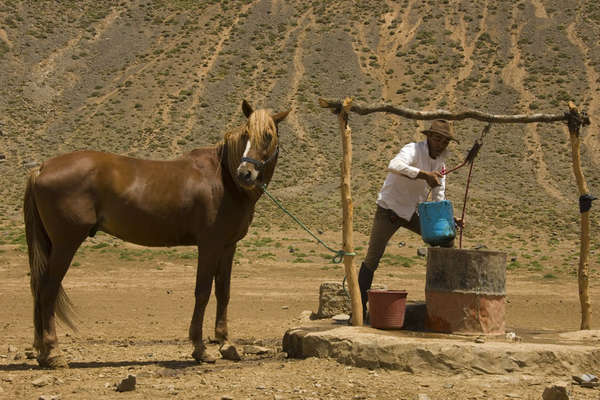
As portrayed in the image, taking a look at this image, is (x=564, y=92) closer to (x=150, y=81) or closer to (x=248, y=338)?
(x=150, y=81)

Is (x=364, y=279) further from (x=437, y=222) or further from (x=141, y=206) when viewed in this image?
→ (x=141, y=206)

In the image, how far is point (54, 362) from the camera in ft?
24.0

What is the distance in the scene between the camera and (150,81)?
145 feet

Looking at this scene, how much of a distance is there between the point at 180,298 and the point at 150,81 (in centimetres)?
3178

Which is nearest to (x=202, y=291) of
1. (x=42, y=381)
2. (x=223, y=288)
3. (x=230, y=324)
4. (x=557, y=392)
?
(x=223, y=288)

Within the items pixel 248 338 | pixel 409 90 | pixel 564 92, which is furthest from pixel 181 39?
pixel 248 338

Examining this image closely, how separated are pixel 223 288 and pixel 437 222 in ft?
8.07

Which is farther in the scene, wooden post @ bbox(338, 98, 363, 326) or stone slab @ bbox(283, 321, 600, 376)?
wooden post @ bbox(338, 98, 363, 326)

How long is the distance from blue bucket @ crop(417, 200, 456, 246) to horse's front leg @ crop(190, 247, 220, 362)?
7.03 feet

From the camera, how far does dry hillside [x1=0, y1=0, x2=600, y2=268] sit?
3425 cm

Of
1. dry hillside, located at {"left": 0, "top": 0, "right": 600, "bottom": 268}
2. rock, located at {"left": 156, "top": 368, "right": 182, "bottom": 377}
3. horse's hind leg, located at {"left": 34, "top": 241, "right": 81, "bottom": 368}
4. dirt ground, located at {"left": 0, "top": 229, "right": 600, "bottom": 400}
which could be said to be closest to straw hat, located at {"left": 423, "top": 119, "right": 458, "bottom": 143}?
dirt ground, located at {"left": 0, "top": 229, "right": 600, "bottom": 400}

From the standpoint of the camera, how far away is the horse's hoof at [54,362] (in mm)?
7312

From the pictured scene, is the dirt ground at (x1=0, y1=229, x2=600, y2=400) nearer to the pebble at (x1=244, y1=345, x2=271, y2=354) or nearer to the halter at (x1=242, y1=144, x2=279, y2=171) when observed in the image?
the pebble at (x1=244, y1=345, x2=271, y2=354)

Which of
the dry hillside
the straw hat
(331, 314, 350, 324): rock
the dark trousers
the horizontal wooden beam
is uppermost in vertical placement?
the dry hillside
